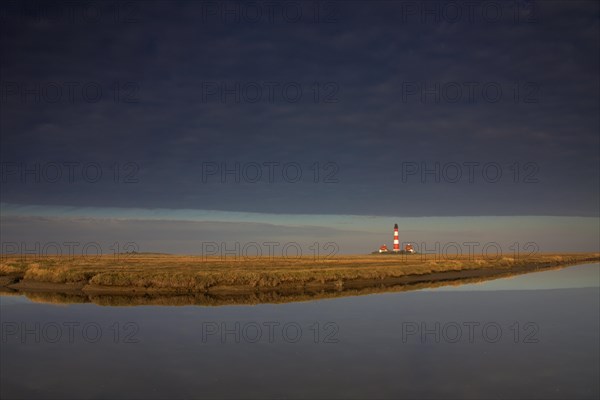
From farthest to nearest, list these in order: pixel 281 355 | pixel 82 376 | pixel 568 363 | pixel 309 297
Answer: pixel 309 297
pixel 281 355
pixel 568 363
pixel 82 376

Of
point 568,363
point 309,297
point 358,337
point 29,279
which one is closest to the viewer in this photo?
point 568,363

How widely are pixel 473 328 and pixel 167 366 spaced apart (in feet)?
52.5

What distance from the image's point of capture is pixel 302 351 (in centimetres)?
2208

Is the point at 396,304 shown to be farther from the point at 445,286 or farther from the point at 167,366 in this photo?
the point at 167,366

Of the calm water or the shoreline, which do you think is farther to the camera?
the shoreline

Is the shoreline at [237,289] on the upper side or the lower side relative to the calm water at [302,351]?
lower

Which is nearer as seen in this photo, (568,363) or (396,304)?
(568,363)

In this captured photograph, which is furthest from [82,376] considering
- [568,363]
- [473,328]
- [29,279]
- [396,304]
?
[29,279]

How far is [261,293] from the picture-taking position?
45062 mm

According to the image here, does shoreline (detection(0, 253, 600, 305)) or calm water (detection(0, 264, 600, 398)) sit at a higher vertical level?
calm water (detection(0, 264, 600, 398))

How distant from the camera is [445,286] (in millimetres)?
54969

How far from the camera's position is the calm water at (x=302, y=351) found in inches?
643

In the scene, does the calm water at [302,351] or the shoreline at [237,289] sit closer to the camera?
the calm water at [302,351]

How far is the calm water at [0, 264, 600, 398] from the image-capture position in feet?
53.6
